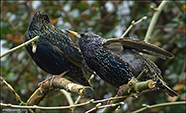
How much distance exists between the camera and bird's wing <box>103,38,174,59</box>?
252 cm

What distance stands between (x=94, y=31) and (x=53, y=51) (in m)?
1.35

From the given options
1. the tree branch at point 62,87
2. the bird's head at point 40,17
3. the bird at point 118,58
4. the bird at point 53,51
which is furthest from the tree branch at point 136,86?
the bird's head at point 40,17

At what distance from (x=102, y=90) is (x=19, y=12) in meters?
1.66

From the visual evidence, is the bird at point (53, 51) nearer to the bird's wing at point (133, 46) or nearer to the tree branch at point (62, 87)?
the tree branch at point (62, 87)

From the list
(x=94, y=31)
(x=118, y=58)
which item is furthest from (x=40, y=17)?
(x=94, y=31)

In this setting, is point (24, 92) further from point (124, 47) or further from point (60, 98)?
point (124, 47)

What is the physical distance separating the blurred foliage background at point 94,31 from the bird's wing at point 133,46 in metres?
1.05

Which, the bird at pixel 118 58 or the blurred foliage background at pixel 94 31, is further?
the blurred foliage background at pixel 94 31

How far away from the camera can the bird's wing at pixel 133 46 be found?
252 cm

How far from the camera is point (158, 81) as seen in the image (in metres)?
2.68

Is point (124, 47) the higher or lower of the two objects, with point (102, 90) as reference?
higher

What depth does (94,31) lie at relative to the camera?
159 inches

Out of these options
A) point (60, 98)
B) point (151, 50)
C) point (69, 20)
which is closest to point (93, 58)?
point (151, 50)

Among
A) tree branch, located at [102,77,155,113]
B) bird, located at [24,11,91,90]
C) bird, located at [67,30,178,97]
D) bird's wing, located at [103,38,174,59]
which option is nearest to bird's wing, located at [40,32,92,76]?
bird, located at [24,11,91,90]
